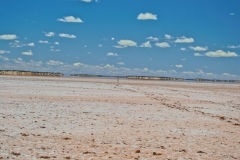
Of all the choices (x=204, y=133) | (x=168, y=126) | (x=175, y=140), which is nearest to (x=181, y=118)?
(x=168, y=126)

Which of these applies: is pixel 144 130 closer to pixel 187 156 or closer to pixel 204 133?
pixel 204 133

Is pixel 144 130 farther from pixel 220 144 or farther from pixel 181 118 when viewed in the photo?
pixel 181 118

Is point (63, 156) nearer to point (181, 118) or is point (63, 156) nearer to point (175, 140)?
point (175, 140)

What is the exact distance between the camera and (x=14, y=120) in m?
12.8

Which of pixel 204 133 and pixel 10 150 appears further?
pixel 204 133

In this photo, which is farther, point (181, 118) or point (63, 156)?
point (181, 118)

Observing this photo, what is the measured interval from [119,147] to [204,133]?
4.84 metres

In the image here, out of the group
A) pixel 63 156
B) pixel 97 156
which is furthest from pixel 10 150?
pixel 97 156

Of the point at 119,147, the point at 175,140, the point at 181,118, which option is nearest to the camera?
the point at 119,147

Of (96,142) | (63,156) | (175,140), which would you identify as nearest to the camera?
(63,156)

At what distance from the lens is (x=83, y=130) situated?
1144cm

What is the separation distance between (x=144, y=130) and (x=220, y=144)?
334 centimetres

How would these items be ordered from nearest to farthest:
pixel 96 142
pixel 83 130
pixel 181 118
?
pixel 96 142, pixel 83 130, pixel 181 118

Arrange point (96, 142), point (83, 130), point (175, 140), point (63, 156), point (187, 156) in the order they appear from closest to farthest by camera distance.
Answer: point (63, 156) → point (187, 156) → point (96, 142) → point (175, 140) → point (83, 130)
